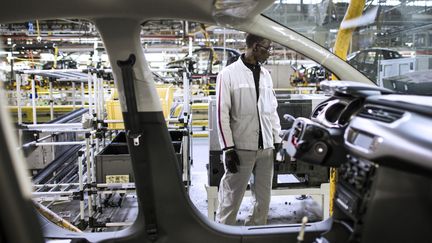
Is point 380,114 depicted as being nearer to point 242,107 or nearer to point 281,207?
point 242,107

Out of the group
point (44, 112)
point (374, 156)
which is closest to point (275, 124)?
point (374, 156)

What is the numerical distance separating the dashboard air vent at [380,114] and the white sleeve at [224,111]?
1495mm

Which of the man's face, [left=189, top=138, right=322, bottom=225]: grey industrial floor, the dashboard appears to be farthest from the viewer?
[left=189, top=138, right=322, bottom=225]: grey industrial floor

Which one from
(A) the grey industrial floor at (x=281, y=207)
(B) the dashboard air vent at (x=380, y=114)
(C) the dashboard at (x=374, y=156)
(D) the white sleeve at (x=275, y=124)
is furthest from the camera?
(A) the grey industrial floor at (x=281, y=207)

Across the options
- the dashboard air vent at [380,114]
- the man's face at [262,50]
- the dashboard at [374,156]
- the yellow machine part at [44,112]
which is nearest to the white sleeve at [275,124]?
the man's face at [262,50]

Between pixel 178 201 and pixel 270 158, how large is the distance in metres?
1.28

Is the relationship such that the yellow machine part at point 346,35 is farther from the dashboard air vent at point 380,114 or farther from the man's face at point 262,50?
the man's face at point 262,50

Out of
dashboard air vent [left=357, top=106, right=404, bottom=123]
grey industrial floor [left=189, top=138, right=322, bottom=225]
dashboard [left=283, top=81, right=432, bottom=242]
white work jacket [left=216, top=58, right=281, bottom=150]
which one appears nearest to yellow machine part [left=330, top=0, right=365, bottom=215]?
dashboard [left=283, top=81, right=432, bottom=242]

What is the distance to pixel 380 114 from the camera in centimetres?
146

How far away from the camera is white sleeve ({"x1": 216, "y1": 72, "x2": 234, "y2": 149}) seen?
9.78 ft

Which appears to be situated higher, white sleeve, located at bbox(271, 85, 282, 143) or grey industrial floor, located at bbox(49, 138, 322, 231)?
white sleeve, located at bbox(271, 85, 282, 143)

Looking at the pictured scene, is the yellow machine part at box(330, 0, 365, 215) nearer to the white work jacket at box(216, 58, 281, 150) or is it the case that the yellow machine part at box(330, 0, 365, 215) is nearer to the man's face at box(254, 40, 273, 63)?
the man's face at box(254, 40, 273, 63)

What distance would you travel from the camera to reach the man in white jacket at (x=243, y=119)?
9.86 ft

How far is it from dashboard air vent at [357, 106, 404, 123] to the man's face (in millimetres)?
1482
